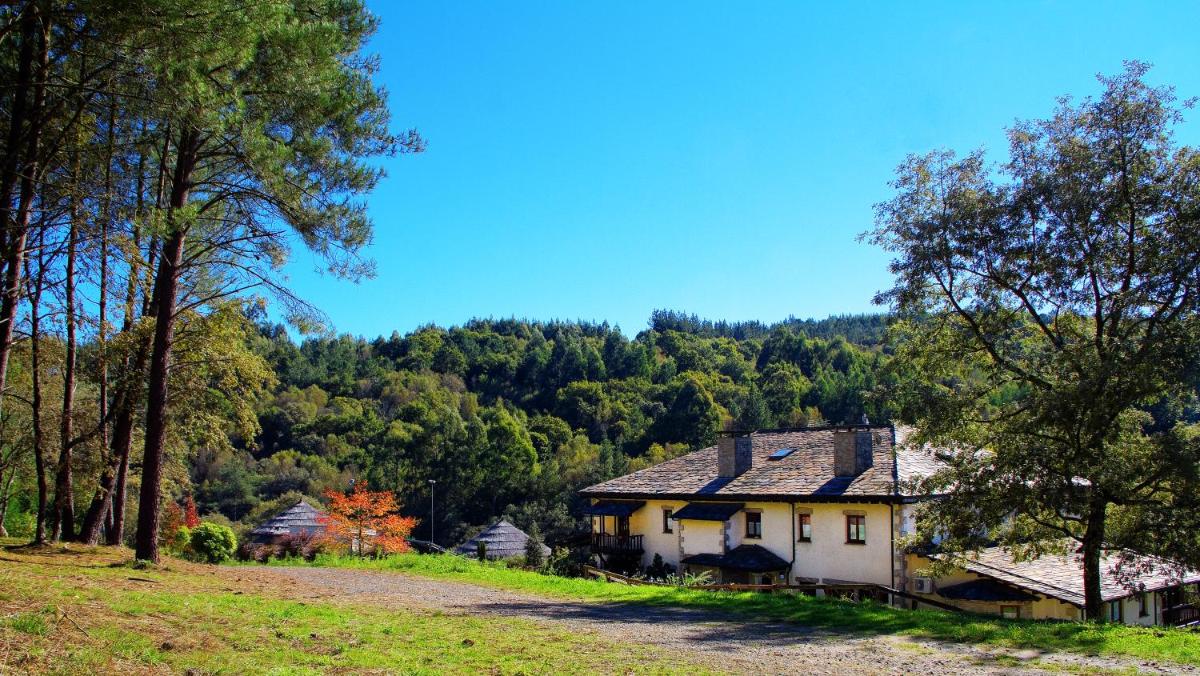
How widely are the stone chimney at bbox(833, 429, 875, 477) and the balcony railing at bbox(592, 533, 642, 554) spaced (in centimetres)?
843

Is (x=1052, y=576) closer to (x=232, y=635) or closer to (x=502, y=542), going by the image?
(x=232, y=635)

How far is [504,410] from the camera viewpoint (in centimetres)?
8138

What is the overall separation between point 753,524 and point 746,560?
5.74 ft

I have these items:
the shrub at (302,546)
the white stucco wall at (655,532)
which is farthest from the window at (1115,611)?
the shrub at (302,546)

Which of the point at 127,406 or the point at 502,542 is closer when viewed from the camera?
the point at 127,406

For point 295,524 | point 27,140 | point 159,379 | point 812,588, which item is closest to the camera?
point 27,140

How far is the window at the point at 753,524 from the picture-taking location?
25.5m

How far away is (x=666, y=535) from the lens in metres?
28.4

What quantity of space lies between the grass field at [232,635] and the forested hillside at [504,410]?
55.9 feet

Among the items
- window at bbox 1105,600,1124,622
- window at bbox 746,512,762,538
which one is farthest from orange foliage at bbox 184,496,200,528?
window at bbox 1105,600,1124,622

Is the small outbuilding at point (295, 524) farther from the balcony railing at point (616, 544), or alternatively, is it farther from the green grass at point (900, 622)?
the green grass at point (900, 622)

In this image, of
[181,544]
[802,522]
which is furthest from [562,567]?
[181,544]

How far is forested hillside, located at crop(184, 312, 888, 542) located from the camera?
219ft

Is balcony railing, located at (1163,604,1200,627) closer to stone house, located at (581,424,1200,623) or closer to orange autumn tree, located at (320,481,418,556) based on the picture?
stone house, located at (581,424,1200,623)
